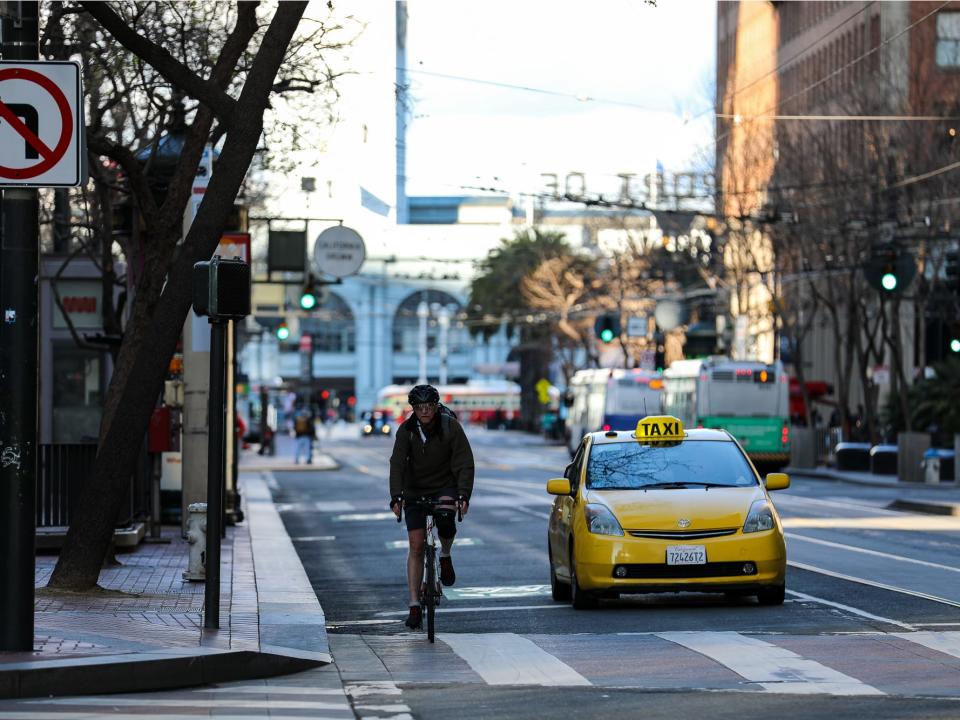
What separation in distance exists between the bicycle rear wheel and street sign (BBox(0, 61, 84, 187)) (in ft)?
13.3

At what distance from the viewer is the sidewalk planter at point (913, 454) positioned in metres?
47.6

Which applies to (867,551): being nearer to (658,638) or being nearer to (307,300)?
(658,638)

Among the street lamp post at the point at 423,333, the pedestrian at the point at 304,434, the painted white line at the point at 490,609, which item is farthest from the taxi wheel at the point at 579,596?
the street lamp post at the point at 423,333

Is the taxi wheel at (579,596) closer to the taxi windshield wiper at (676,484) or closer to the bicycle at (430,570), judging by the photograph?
the taxi windshield wiper at (676,484)

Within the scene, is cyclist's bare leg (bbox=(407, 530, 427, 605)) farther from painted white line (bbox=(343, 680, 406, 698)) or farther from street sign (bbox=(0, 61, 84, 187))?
street sign (bbox=(0, 61, 84, 187))

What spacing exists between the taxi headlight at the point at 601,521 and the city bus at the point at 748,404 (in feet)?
121

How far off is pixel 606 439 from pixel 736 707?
25.3 feet

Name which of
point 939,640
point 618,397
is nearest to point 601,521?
point 939,640

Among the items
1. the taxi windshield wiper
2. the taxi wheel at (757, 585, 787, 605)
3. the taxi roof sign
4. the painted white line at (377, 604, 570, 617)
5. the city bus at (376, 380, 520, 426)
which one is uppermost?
the taxi roof sign

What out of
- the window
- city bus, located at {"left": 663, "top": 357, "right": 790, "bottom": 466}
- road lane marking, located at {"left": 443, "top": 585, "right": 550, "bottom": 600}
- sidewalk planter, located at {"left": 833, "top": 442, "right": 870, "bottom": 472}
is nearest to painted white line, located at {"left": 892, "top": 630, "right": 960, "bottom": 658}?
road lane marking, located at {"left": 443, "top": 585, "right": 550, "bottom": 600}

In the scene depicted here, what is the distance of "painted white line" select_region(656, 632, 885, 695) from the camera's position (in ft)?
36.3

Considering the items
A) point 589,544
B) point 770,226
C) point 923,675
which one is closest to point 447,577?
point 589,544

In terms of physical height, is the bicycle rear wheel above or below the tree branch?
below

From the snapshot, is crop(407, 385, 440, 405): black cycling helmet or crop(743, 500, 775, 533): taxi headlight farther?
crop(743, 500, 775, 533): taxi headlight
